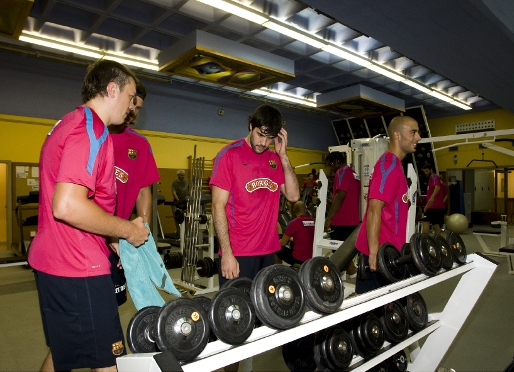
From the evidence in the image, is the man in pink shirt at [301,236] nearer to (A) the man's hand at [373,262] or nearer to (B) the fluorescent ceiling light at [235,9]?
(A) the man's hand at [373,262]

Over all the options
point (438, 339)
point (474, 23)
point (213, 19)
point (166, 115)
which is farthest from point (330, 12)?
point (166, 115)

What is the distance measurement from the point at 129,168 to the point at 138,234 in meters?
0.76

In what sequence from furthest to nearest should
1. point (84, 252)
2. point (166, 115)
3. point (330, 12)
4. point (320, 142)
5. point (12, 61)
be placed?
point (320, 142), point (166, 115), point (12, 61), point (330, 12), point (84, 252)

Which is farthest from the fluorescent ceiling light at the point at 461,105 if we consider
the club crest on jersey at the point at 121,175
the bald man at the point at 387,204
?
the club crest on jersey at the point at 121,175

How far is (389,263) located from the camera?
2029 millimetres

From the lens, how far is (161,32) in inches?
246

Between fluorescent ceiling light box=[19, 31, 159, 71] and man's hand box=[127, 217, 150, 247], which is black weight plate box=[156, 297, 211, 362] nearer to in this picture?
man's hand box=[127, 217, 150, 247]

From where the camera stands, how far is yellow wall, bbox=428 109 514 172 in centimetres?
1075

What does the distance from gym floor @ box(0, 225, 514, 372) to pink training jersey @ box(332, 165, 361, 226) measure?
3.74ft

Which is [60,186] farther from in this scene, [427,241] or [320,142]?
[320,142]

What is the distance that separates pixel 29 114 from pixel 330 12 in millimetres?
6098

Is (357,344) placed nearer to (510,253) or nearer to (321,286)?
(321,286)

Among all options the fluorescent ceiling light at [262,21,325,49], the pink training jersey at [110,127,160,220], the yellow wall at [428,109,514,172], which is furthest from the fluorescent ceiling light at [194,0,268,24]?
the yellow wall at [428,109,514,172]

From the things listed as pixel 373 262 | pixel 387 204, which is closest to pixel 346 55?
pixel 387 204
